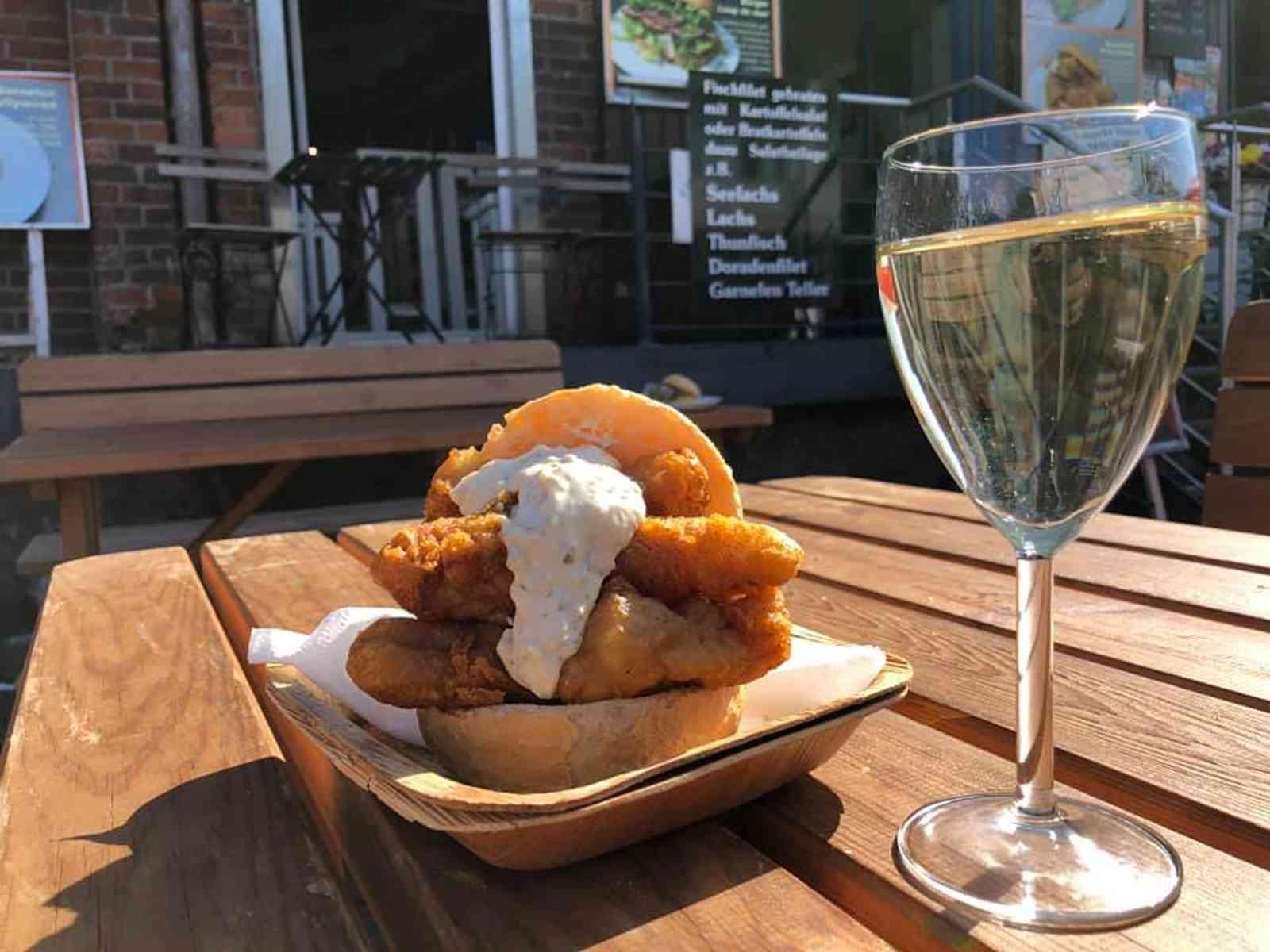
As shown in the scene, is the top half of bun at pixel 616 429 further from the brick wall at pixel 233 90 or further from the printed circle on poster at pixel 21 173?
the printed circle on poster at pixel 21 173

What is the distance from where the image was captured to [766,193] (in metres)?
5.91

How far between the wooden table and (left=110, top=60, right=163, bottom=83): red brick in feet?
16.6

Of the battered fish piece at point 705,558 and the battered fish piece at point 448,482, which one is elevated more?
the battered fish piece at point 448,482

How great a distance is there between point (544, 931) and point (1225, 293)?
648cm

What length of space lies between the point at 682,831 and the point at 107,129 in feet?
19.1

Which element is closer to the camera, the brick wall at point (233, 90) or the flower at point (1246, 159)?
Result: the brick wall at point (233, 90)

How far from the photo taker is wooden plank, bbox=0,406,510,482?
2.76 m

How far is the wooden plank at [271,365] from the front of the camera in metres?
3.66

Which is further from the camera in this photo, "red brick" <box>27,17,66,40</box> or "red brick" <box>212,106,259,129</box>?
"red brick" <box>212,106,259,129</box>

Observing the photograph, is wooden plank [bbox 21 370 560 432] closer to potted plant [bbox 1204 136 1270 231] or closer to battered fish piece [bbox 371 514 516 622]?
battered fish piece [bbox 371 514 516 622]

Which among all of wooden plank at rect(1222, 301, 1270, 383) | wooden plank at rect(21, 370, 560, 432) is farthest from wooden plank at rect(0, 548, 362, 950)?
wooden plank at rect(21, 370, 560, 432)

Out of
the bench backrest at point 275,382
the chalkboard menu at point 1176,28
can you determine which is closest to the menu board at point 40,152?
the bench backrest at point 275,382

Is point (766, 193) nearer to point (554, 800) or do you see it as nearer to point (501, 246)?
point (501, 246)

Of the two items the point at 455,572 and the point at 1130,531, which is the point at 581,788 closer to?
the point at 455,572
